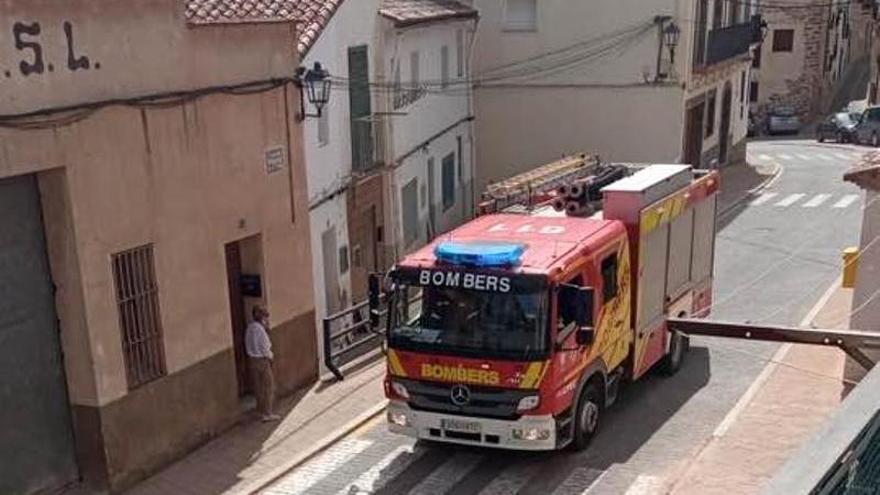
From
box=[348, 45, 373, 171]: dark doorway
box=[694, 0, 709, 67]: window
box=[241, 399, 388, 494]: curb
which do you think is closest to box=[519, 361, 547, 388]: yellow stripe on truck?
box=[241, 399, 388, 494]: curb

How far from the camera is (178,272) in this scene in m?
12.7

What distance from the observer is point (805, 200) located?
30875 millimetres

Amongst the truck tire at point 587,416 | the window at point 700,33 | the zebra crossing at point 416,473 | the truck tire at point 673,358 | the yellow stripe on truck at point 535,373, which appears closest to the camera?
the yellow stripe on truck at point 535,373

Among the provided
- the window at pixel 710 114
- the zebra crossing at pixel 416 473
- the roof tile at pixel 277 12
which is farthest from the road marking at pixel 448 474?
the window at pixel 710 114

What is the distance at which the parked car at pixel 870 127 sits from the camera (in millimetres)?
46031

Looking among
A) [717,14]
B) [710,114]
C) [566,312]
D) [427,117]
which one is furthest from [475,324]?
[710,114]

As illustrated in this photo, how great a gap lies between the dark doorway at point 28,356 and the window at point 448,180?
55.5 feet

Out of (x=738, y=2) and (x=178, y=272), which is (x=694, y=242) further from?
(x=738, y=2)

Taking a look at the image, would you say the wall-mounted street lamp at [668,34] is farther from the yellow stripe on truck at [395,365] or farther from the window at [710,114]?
the yellow stripe on truck at [395,365]

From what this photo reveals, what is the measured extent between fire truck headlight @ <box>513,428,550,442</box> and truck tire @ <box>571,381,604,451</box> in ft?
2.51

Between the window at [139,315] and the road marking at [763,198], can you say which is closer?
the window at [139,315]

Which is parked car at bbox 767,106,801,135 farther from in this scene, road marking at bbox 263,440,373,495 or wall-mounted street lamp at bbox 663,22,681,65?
road marking at bbox 263,440,373,495

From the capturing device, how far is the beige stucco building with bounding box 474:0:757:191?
29.2 meters

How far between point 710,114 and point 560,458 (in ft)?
81.5
